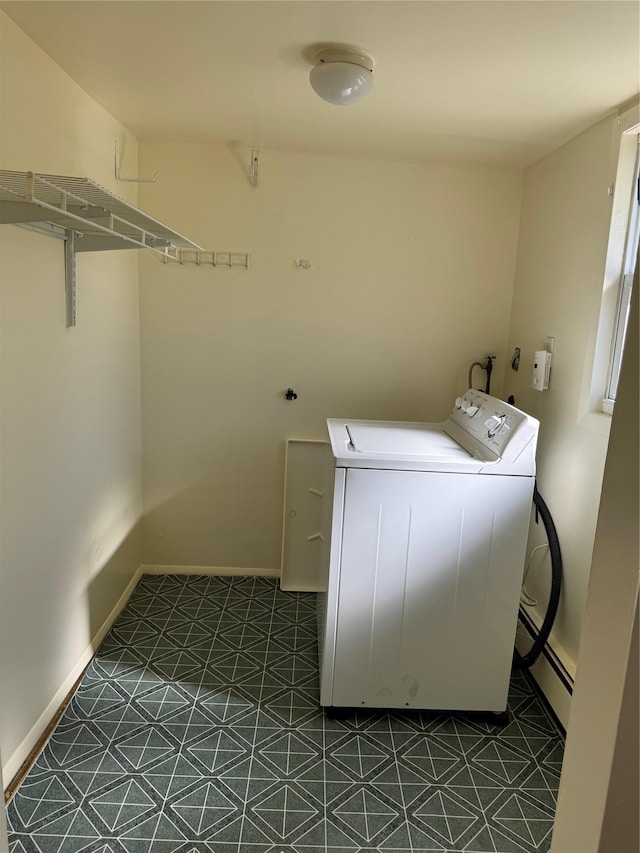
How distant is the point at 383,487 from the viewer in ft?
6.45

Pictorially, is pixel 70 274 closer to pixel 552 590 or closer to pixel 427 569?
pixel 427 569

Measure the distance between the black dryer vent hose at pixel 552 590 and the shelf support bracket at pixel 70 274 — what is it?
182 cm

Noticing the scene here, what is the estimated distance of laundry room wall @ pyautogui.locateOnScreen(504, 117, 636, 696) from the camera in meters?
2.09

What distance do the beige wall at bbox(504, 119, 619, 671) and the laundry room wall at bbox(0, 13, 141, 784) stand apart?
6.12 feet

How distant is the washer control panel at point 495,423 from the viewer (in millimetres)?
1981

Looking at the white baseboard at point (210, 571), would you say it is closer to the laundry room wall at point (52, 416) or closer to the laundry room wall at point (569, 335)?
the laundry room wall at point (52, 416)

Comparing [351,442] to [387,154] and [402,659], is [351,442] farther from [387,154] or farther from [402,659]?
[387,154]

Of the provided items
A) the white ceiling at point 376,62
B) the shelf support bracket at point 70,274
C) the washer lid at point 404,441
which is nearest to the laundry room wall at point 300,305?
the white ceiling at point 376,62

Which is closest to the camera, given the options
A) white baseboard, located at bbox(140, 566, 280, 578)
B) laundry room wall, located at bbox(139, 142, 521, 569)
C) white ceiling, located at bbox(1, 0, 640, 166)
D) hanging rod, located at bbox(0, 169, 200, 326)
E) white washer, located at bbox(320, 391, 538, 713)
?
hanging rod, located at bbox(0, 169, 200, 326)

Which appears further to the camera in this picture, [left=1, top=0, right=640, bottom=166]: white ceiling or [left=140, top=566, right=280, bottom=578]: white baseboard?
[left=140, top=566, right=280, bottom=578]: white baseboard

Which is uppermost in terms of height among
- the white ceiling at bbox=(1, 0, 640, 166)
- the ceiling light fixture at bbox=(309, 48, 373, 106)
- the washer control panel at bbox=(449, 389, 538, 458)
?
the white ceiling at bbox=(1, 0, 640, 166)

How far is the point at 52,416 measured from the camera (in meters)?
1.94

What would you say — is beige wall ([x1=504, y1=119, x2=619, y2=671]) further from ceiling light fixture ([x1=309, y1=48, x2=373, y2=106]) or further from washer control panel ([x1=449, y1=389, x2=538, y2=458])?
ceiling light fixture ([x1=309, y1=48, x2=373, y2=106])

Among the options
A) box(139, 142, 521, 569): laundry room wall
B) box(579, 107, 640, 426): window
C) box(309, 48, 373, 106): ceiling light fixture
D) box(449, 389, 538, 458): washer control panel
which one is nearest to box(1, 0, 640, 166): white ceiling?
box(309, 48, 373, 106): ceiling light fixture
